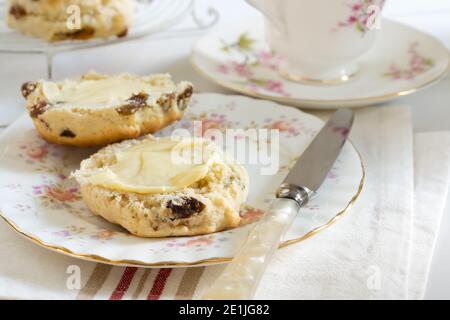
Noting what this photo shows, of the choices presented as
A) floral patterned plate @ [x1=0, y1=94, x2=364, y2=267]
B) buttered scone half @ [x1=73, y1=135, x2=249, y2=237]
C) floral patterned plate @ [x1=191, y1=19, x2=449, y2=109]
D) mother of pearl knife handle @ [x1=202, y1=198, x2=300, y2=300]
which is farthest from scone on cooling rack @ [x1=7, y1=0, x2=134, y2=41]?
mother of pearl knife handle @ [x1=202, y1=198, x2=300, y2=300]

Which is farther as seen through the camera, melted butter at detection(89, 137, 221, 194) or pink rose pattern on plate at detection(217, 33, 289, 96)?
pink rose pattern on plate at detection(217, 33, 289, 96)

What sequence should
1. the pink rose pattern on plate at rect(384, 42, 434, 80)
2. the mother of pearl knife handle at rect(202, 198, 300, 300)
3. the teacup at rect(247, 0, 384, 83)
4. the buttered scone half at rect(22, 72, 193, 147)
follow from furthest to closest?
the pink rose pattern on plate at rect(384, 42, 434, 80)
the teacup at rect(247, 0, 384, 83)
the buttered scone half at rect(22, 72, 193, 147)
the mother of pearl knife handle at rect(202, 198, 300, 300)

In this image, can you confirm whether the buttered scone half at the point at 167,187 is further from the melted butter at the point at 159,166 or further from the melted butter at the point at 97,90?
the melted butter at the point at 97,90

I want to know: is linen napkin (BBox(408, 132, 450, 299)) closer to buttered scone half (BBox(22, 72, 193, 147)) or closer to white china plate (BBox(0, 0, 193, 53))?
buttered scone half (BBox(22, 72, 193, 147))

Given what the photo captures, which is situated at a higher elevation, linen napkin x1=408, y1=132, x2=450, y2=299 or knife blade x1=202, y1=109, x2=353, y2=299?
knife blade x1=202, y1=109, x2=353, y2=299

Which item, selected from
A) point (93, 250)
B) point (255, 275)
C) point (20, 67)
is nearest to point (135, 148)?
point (93, 250)

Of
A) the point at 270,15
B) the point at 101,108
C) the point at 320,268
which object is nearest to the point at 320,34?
the point at 270,15

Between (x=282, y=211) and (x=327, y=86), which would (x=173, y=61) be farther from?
(x=282, y=211)
